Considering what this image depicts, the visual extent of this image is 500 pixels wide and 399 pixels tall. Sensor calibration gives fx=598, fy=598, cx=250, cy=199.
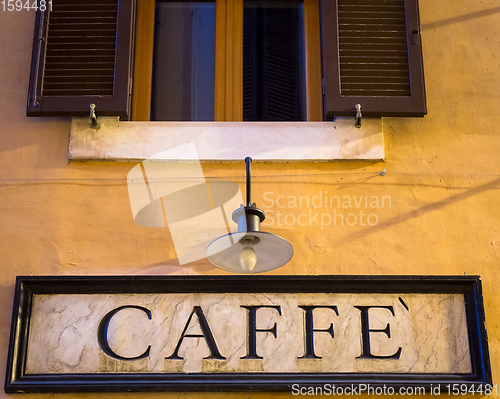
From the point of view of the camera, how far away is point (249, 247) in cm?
300

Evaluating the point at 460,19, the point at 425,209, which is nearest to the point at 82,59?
the point at 425,209

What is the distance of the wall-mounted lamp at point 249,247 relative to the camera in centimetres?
296

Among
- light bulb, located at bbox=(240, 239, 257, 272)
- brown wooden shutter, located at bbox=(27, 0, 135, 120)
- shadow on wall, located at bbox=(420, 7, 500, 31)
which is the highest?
shadow on wall, located at bbox=(420, 7, 500, 31)

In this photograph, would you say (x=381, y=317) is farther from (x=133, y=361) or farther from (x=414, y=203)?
(x=133, y=361)

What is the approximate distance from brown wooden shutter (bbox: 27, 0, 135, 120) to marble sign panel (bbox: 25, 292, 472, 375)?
4.14ft

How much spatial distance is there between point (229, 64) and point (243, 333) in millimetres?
1923

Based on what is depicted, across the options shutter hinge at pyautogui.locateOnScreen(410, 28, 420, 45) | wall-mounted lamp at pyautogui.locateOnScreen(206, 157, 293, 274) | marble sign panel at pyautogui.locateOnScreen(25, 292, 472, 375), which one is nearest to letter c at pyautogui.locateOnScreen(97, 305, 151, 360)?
marble sign panel at pyautogui.locateOnScreen(25, 292, 472, 375)

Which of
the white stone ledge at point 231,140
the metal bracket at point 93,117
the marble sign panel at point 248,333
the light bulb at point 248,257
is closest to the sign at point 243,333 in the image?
the marble sign panel at point 248,333

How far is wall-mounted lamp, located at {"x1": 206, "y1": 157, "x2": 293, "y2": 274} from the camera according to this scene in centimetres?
296

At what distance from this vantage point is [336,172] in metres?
3.97

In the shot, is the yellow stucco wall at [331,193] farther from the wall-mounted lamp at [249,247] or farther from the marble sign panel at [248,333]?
the wall-mounted lamp at [249,247]

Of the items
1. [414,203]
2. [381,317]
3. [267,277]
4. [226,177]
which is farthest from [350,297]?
[226,177]

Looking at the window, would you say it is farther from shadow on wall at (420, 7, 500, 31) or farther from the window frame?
shadow on wall at (420, 7, 500, 31)

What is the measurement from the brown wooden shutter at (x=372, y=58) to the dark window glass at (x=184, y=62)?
2.85 feet
